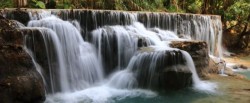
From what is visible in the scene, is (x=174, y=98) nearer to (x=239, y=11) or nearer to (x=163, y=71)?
(x=163, y=71)

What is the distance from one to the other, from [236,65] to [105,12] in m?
8.87

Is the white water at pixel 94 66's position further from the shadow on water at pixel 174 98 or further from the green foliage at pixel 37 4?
the green foliage at pixel 37 4

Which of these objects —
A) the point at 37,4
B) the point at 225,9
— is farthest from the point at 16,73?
the point at 225,9

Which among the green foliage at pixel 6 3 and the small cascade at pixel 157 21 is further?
the green foliage at pixel 6 3

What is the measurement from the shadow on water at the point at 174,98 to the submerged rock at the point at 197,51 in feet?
6.03

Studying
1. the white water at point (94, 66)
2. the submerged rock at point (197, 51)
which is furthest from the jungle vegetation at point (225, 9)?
the submerged rock at point (197, 51)

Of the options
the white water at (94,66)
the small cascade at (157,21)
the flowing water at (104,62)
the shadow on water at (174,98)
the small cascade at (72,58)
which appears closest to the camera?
the shadow on water at (174,98)

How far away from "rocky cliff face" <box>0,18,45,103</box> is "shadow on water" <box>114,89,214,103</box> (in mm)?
2757

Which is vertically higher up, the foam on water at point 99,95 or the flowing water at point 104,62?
the flowing water at point 104,62

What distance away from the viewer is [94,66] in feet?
40.5

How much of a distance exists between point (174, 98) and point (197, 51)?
2.93 metres

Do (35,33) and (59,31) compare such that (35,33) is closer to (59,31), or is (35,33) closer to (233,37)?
(59,31)

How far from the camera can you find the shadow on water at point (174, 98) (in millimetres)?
10109

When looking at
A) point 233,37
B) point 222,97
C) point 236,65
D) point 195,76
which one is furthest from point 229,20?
point 222,97
